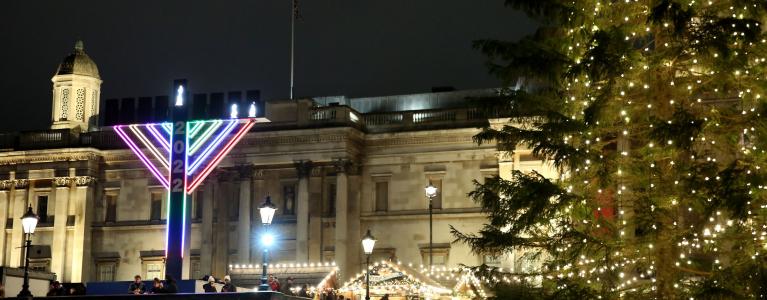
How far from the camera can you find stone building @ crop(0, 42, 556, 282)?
6300cm

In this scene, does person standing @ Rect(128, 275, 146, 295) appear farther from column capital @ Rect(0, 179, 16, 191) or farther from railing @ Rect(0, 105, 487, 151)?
column capital @ Rect(0, 179, 16, 191)

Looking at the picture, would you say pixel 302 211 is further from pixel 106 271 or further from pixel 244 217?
pixel 106 271

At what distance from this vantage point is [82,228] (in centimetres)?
6725

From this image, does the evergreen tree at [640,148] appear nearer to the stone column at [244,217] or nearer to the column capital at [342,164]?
the column capital at [342,164]

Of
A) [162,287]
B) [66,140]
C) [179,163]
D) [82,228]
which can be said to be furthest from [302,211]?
[162,287]

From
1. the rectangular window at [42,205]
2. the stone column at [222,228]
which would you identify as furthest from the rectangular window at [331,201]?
the rectangular window at [42,205]

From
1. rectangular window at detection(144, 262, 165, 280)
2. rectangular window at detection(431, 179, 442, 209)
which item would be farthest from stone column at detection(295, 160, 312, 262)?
rectangular window at detection(144, 262, 165, 280)

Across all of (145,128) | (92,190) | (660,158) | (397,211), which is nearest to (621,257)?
(660,158)

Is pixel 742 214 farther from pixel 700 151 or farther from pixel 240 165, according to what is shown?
pixel 240 165

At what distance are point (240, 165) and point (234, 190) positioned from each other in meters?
1.62

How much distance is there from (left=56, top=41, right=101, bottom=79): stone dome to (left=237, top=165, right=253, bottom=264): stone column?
471 inches

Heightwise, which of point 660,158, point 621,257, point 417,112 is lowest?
point 621,257

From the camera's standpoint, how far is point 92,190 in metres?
67.9

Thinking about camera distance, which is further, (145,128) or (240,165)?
(240,165)
